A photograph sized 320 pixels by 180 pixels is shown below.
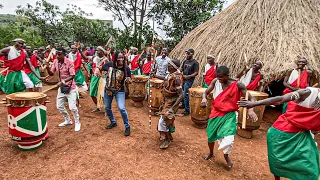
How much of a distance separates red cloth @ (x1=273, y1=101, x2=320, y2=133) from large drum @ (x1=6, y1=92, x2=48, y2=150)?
3.93m

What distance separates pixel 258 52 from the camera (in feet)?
22.2

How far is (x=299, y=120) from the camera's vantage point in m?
2.66

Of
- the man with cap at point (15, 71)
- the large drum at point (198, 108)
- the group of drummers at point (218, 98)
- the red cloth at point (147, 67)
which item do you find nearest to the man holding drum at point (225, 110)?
the group of drummers at point (218, 98)

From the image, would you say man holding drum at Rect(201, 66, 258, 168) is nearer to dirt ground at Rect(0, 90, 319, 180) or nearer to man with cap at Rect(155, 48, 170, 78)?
dirt ground at Rect(0, 90, 319, 180)

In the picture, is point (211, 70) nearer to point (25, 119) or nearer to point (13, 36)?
point (25, 119)

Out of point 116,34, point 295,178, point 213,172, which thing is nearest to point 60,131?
point 213,172

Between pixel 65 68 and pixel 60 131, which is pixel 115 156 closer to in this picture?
pixel 60 131

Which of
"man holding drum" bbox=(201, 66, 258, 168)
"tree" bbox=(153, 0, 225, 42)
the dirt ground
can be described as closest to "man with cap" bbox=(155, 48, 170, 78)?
the dirt ground

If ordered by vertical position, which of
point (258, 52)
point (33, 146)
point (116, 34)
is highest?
point (116, 34)

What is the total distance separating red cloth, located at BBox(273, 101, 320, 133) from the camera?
2.59 meters

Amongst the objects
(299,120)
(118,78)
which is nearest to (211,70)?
(118,78)

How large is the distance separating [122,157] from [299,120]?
2.82 meters

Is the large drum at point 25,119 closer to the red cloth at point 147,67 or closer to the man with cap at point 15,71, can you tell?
the man with cap at point 15,71

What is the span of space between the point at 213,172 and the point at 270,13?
653 centimetres
